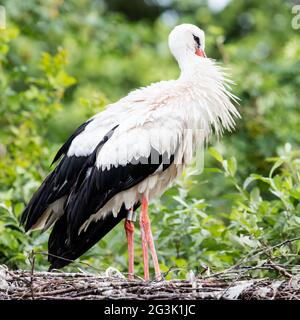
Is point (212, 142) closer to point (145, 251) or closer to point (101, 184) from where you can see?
point (145, 251)

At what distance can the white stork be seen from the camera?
7.28 m

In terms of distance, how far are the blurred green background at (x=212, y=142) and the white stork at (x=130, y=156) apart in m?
0.33

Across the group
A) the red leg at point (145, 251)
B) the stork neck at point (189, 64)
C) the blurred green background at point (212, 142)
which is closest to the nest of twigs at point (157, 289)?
the blurred green background at point (212, 142)

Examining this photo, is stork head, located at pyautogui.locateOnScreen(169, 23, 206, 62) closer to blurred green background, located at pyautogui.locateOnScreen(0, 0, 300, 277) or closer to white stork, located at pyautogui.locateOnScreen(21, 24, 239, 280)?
white stork, located at pyautogui.locateOnScreen(21, 24, 239, 280)

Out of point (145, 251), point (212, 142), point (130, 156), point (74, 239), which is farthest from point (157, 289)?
point (212, 142)

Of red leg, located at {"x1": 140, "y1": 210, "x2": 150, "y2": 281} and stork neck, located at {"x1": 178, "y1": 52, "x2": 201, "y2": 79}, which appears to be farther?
stork neck, located at {"x1": 178, "y1": 52, "x2": 201, "y2": 79}

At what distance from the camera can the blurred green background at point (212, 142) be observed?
7.73m

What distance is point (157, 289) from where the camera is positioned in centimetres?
615

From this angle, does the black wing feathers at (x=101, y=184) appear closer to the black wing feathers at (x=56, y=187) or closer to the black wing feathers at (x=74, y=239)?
the black wing feathers at (x=56, y=187)

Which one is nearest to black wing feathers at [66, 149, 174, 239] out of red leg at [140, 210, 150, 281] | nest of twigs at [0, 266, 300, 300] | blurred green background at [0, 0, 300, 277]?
red leg at [140, 210, 150, 281]

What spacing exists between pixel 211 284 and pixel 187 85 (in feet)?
6.57
